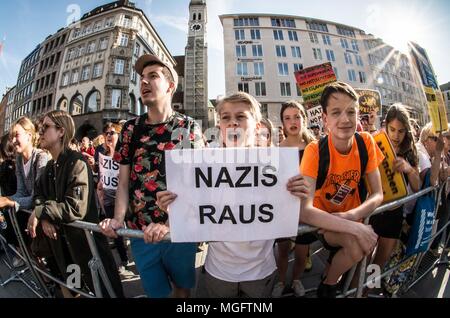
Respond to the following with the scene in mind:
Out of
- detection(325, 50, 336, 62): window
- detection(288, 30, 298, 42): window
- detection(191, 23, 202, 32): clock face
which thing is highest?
detection(191, 23, 202, 32): clock face

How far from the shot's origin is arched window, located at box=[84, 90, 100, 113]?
22.0m

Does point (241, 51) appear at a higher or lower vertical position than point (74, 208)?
higher

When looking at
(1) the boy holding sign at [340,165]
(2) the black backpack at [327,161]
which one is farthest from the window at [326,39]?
(2) the black backpack at [327,161]

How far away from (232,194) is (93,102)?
2624cm

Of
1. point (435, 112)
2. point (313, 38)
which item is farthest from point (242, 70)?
point (435, 112)

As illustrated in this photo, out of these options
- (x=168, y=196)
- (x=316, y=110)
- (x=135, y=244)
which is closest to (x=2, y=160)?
(x=135, y=244)

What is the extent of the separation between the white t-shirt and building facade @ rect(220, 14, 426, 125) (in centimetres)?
2815

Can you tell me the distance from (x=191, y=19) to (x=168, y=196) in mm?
59233

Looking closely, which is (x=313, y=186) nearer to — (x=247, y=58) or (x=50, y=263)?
(x=50, y=263)

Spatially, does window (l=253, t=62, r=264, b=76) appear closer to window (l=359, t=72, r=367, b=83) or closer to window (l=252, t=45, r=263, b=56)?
window (l=252, t=45, r=263, b=56)

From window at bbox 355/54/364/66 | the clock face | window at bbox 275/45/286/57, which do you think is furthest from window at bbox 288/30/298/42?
the clock face

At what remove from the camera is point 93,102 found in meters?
22.8

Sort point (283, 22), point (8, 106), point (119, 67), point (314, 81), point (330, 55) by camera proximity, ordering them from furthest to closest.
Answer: point (283, 22)
point (330, 55)
point (119, 67)
point (8, 106)
point (314, 81)

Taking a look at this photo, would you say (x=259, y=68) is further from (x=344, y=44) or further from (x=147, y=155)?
(x=147, y=155)
